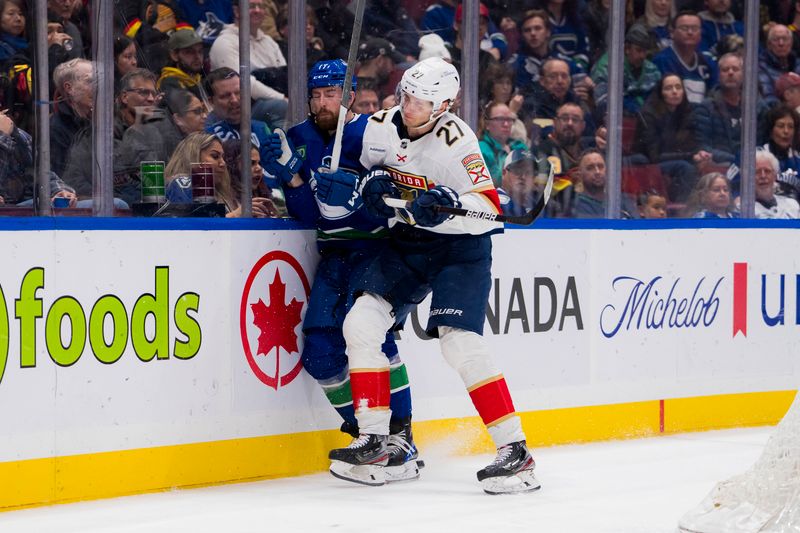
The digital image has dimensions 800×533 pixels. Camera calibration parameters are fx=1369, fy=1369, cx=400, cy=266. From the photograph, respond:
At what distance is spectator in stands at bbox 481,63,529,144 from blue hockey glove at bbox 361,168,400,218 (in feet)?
4.19

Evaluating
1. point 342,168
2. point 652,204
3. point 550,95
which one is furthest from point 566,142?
point 342,168

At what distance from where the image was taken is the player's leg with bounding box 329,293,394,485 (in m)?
→ 4.05

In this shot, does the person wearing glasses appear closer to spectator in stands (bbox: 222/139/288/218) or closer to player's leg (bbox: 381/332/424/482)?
spectator in stands (bbox: 222/139/288/218)

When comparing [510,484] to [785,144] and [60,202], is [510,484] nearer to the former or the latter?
[60,202]

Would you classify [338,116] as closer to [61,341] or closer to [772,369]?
[61,341]

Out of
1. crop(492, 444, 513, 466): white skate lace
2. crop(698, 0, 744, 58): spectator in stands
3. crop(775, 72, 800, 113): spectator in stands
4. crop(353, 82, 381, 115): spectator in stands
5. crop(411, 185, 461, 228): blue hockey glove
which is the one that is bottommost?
crop(492, 444, 513, 466): white skate lace

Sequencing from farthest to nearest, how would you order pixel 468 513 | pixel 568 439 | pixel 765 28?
1. pixel 765 28
2. pixel 568 439
3. pixel 468 513

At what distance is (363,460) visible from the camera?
13.3ft

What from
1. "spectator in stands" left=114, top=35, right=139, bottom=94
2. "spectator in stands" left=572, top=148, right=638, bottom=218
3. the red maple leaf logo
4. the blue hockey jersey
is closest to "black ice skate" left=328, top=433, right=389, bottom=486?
the red maple leaf logo

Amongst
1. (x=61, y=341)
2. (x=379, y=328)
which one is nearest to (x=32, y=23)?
(x=61, y=341)

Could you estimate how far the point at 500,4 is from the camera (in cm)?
532

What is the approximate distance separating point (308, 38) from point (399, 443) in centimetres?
141

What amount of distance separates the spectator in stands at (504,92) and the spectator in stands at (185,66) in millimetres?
1250

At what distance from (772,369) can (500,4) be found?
74.7 inches
